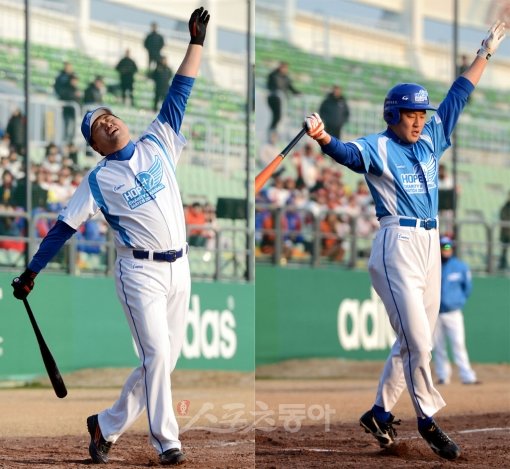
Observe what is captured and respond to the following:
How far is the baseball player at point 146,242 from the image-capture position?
23.3 ft

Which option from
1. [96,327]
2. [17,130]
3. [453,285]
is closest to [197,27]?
[17,130]

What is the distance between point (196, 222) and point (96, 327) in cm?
226

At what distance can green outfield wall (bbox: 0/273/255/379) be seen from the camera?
1430 cm

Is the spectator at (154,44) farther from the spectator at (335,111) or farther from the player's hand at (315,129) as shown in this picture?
the player's hand at (315,129)

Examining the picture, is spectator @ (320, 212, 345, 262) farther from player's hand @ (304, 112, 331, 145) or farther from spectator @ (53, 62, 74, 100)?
player's hand @ (304, 112, 331, 145)

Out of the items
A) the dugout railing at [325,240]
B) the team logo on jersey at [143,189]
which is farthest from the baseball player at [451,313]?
the team logo on jersey at [143,189]

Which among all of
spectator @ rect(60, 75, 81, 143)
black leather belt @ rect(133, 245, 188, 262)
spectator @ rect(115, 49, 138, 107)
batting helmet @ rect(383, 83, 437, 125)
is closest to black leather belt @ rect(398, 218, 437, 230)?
batting helmet @ rect(383, 83, 437, 125)

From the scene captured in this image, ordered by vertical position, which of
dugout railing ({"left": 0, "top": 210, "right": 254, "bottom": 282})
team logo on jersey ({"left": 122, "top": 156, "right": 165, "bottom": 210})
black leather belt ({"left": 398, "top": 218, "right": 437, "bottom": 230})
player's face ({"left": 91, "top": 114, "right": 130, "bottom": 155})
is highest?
player's face ({"left": 91, "top": 114, "right": 130, "bottom": 155})

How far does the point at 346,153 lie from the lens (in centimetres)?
766

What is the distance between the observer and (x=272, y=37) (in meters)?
20.5

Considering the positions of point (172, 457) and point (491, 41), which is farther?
point (491, 41)

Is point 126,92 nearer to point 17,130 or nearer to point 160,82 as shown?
point 160,82

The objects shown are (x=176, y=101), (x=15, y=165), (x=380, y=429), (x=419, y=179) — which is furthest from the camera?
(x=15, y=165)

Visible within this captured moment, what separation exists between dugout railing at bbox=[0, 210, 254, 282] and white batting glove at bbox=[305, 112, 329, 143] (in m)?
7.48
